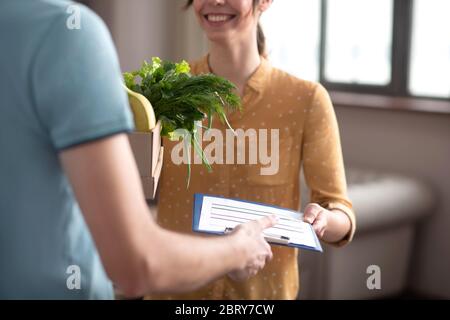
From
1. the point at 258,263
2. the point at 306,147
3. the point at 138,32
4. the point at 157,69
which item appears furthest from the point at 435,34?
A: the point at 258,263

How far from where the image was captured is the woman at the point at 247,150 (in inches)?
71.0

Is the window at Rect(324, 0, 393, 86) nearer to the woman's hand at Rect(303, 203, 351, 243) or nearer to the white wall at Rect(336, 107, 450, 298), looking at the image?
the white wall at Rect(336, 107, 450, 298)

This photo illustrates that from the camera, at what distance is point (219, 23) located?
180cm

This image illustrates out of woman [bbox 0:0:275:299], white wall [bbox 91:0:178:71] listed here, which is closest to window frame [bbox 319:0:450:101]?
white wall [bbox 91:0:178:71]

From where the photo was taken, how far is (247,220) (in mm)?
1361

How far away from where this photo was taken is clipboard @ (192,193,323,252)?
1.30 meters

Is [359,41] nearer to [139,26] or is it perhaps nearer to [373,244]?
[373,244]

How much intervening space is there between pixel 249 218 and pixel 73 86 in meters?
0.66

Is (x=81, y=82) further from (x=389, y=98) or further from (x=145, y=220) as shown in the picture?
(x=389, y=98)

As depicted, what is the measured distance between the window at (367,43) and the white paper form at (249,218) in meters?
2.54

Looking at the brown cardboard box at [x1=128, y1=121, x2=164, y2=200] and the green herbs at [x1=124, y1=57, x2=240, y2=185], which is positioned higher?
the green herbs at [x1=124, y1=57, x2=240, y2=185]

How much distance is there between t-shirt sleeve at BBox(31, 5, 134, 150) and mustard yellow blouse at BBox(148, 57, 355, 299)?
107 cm

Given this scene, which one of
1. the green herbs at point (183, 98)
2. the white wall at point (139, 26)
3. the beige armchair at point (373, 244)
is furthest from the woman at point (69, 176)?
the white wall at point (139, 26)

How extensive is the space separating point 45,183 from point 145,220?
0.41 feet
